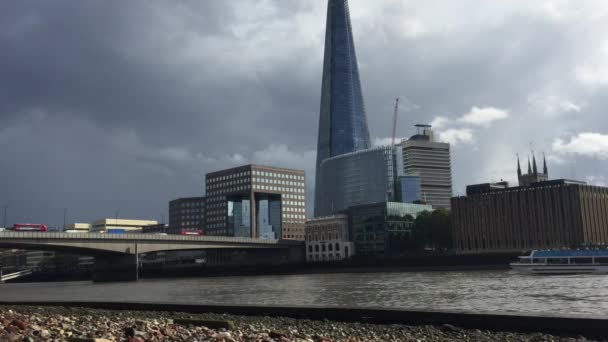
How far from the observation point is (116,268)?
5910 inches

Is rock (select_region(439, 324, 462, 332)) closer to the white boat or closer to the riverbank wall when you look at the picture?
the white boat

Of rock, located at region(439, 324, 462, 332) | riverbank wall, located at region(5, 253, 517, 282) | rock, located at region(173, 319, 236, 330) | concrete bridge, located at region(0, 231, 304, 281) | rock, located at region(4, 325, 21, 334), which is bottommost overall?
riverbank wall, located at region(5, 253, 517, 282)

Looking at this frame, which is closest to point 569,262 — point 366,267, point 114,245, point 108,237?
point 366,267

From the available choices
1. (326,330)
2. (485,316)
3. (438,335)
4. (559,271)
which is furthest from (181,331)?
(559,271)

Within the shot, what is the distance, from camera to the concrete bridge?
125 metres

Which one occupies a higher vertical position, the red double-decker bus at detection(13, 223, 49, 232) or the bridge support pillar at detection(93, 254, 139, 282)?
the red double-decker bus at detection(13, 223, 49, 232)

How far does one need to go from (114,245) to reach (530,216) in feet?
360

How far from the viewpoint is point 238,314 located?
121 feet

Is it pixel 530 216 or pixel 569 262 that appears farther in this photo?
pixel 530 216

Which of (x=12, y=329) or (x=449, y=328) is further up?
(x=12, y=329)

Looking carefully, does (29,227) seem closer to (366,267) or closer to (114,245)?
(114,245)

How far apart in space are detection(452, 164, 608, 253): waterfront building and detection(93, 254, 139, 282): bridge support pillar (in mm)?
92718

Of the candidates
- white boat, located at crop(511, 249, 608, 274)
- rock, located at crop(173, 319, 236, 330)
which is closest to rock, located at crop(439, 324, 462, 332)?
rock, located at crop(173, 319, 236, 330)

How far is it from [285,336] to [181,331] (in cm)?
393
